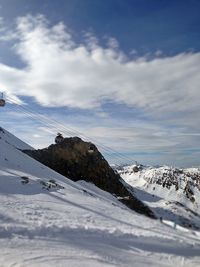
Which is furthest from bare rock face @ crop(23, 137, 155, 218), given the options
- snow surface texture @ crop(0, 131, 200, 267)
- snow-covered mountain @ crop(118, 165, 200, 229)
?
snow-covered mountain @ crop(118, 165, 200, 229)

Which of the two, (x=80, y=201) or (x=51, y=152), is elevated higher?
(x=51, y=152)

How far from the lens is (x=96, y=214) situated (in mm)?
17172

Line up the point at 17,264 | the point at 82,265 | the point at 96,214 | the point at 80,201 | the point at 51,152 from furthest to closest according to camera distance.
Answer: the point at 51,152 < the point at 80,201 < the point at 96,214 < the point at 82,265 < the point at 17,264

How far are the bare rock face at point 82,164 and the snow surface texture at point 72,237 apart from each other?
2267 centimetres

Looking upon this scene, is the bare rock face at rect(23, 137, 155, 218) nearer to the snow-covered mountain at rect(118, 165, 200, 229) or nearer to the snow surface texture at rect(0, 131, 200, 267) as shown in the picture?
the snow surface texture at rect(0, 131, 200, 267)

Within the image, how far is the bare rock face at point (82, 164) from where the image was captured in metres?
42.7

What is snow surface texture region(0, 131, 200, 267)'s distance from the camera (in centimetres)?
1029

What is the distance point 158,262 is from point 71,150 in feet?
111

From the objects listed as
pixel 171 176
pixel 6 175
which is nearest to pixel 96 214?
pixel 6 175

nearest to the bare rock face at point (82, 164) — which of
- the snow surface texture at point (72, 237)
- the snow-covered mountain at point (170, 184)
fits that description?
the snow surface texture at point (72, 237)

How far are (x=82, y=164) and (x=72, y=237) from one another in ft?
106

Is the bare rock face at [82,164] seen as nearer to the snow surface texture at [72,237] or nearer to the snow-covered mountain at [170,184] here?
the snow surface texture at [72,237]

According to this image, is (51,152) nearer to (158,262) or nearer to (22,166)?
(22,166)

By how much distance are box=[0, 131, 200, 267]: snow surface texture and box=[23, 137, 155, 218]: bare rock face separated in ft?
74.4
